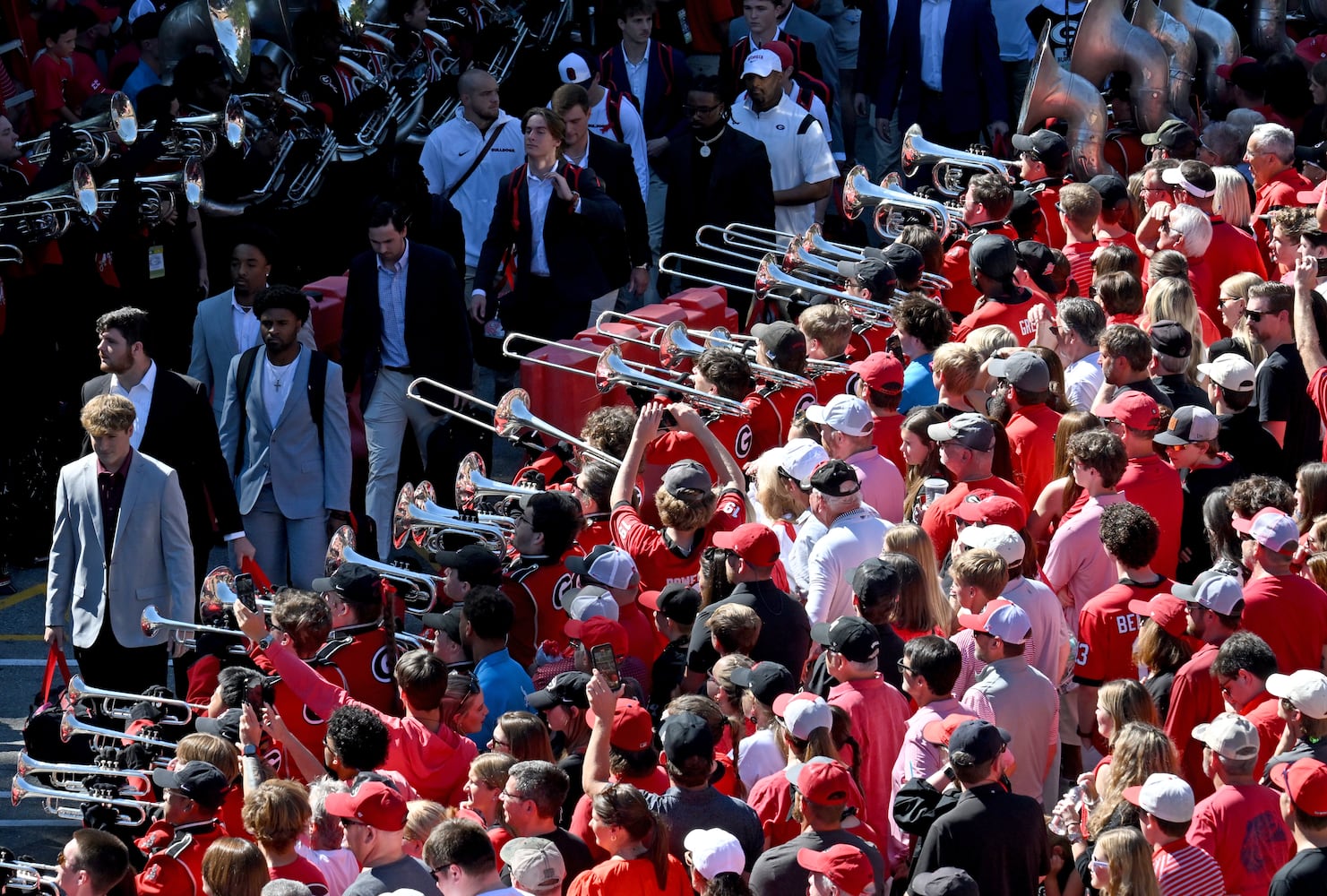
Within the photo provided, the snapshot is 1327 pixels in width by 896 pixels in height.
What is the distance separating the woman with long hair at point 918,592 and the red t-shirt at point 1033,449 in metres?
1.24

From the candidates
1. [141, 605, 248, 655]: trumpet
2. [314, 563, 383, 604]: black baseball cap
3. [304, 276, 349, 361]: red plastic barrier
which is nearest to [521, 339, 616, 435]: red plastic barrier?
[304, 276, 349, 361]: red plastic barrier

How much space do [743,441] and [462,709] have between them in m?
2.69

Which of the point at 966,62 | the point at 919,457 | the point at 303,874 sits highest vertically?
the point at 966,62

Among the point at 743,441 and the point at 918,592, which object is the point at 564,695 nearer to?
the point at 918,592

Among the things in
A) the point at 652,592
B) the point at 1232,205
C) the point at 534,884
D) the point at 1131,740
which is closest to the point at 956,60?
the point at 1232,205

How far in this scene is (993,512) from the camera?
7.13m

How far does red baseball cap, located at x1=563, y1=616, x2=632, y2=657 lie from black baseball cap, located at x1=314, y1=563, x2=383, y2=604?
0.81m

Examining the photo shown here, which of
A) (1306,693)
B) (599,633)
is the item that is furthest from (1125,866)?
(599,633)

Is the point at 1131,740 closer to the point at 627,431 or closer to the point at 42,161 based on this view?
the point at 627,431

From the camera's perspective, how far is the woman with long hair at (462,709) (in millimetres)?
6691

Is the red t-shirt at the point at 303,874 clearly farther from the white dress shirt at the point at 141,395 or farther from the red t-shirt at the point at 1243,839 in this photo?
the white dress shirt at the point at 141,395

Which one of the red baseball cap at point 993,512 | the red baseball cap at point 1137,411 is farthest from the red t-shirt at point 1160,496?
the red baseball cap at point 993,512

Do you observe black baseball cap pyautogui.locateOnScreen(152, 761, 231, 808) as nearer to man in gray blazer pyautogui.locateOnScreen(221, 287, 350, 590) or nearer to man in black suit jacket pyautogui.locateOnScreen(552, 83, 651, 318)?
man in gray blazer pyautogui.locateOnScreen(221, 287, 350, 590)

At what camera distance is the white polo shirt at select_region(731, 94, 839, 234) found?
41.1 ft
